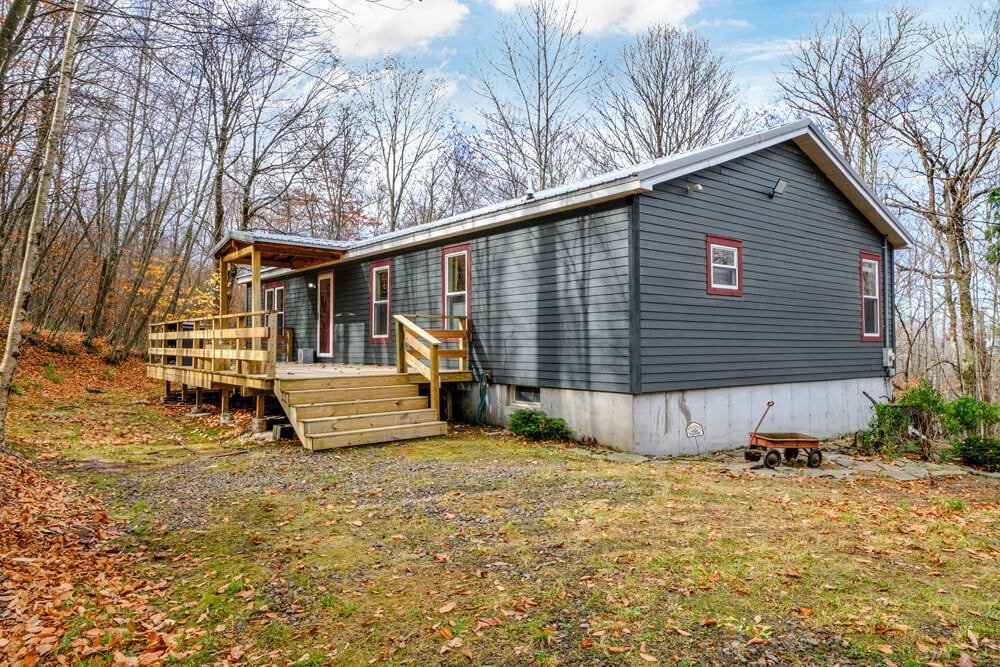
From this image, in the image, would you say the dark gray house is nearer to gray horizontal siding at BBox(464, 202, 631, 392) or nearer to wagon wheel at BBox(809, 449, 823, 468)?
gray horizontal siding at BBox(464, 202, 631, 392)

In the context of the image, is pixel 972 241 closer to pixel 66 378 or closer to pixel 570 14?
pixel 570 14

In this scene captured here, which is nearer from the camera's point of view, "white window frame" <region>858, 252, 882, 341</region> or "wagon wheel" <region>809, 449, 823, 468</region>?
"wagon wheel" <region>809, 449, 823, 468</region>

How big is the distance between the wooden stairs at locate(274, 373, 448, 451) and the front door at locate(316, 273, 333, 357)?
229 inches

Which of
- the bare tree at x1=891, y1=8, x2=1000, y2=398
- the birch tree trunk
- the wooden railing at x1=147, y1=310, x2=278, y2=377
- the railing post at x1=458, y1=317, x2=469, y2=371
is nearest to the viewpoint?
the birch tree trunk

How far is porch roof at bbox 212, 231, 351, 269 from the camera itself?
1218cm

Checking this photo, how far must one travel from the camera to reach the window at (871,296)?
44.0 feet

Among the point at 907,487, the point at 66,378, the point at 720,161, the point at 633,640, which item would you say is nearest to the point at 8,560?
the point at 633,640

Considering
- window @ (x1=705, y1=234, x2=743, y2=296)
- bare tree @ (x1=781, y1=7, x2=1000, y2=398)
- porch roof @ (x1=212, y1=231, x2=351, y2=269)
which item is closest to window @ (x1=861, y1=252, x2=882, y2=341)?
bare tree @ (x1=781, y1=7, x2=1000, y2=398)

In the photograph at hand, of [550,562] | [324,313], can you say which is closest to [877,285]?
[550,562]

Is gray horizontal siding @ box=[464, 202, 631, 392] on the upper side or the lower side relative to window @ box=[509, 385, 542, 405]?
upper

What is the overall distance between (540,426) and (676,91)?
1798 centimetres

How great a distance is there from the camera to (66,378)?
1658 centimetres

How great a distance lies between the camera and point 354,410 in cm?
952

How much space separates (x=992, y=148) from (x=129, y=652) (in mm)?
21271
